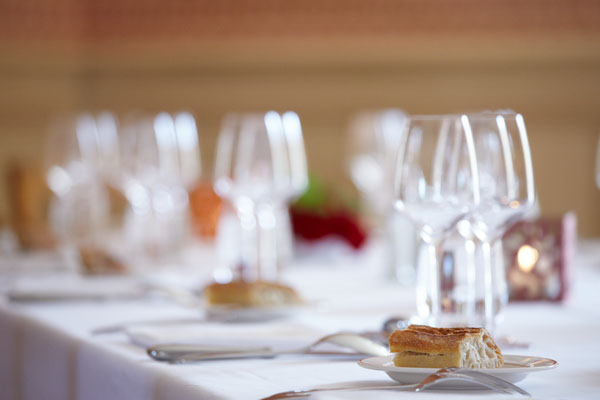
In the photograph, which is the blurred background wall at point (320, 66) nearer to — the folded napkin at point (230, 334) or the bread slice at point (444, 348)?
the folded napkin at point (230, 334)

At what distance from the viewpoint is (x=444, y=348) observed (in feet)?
2.95

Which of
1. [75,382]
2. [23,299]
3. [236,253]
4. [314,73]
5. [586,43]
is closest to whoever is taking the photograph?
[75,382]

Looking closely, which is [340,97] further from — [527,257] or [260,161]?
[527,257]

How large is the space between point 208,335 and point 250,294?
0.28m

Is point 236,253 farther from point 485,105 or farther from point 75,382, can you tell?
point 485,105

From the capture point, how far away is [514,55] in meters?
5.20

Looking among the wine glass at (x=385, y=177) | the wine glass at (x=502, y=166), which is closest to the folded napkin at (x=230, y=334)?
the wine glass at (x=502, y=166)

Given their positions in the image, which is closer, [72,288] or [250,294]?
[250,294]

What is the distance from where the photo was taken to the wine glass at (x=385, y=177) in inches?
77.7

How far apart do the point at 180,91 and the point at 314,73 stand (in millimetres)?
750

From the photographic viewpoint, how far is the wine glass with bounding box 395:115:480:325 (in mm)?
1190

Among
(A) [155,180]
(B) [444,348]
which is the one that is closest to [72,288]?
(A) [155,180]

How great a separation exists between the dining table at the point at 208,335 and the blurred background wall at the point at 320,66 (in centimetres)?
322

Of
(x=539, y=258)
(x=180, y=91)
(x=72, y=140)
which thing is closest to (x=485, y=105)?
(x=180, y=91)
